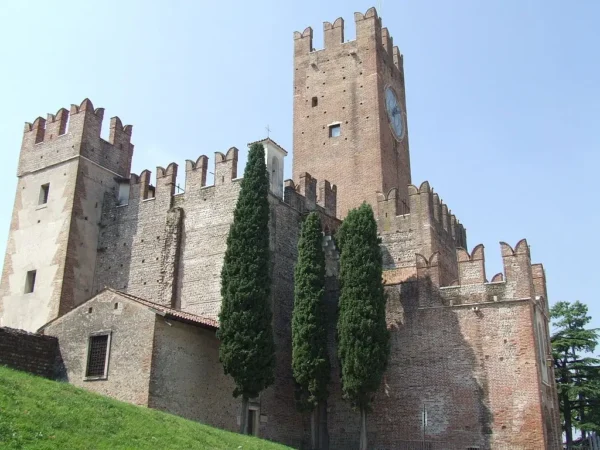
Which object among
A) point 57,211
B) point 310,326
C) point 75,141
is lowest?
point 310,326

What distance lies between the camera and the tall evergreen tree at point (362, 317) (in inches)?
790

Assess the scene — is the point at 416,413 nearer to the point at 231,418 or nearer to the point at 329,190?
the point at 231,418

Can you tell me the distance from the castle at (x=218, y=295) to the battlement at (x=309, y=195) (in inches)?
2.9

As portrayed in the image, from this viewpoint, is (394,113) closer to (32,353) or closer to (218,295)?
(218,295)

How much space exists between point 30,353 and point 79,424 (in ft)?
27.9

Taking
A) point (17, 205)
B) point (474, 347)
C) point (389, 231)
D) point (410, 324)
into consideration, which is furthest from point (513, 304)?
point (17, 205)

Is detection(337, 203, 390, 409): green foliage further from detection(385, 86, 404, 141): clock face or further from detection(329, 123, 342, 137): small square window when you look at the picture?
detection(385, 86, 404, 141): clock face

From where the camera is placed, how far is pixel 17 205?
27094 mm

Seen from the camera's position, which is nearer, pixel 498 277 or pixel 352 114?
pixel 498 277

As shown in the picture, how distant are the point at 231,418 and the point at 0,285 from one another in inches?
452

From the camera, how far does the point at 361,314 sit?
67.3 feet

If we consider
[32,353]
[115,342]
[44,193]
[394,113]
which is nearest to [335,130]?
[394,113]

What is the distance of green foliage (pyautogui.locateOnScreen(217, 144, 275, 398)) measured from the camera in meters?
19.2

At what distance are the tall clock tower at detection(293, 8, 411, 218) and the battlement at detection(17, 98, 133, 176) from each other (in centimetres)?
933
